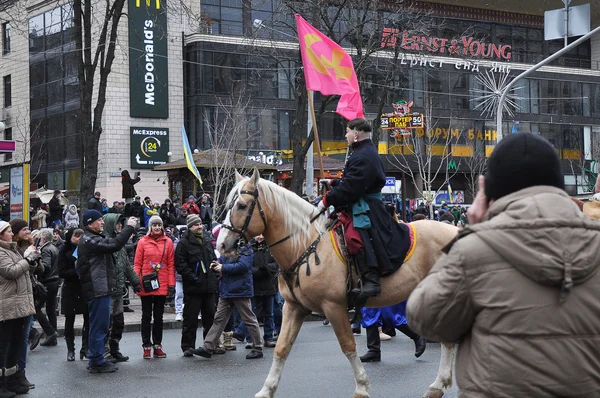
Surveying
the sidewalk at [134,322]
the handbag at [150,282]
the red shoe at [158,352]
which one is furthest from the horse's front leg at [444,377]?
the sidewalk at [134,322]

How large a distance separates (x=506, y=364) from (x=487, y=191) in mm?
687

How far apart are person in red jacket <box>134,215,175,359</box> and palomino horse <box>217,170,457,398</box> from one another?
3848mm

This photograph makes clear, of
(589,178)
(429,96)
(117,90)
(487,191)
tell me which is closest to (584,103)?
(589,178)

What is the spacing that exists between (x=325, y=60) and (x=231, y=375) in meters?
4.94

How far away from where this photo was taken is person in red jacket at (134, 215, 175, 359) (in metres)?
12.8

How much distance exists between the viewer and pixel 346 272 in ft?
28.7

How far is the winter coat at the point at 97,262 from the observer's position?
37.2 ft

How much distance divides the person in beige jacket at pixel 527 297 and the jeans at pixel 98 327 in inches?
344

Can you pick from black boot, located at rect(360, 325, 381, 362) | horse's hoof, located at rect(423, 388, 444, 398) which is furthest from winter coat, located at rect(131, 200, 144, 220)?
horse's hoof, located at rect(423, 388, 444, 398)

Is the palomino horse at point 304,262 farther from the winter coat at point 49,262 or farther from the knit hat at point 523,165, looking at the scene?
the winter coat at point 49,262

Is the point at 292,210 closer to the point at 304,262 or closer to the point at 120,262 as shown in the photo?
the point at 304,262

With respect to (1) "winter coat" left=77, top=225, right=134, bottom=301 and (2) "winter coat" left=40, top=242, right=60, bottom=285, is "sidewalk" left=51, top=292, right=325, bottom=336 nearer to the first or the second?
(2) "winter coat" left=40, top=242, right=60, bottom=285

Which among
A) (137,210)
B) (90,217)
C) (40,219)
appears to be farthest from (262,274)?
(137,210)

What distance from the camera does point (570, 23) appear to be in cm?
1883
